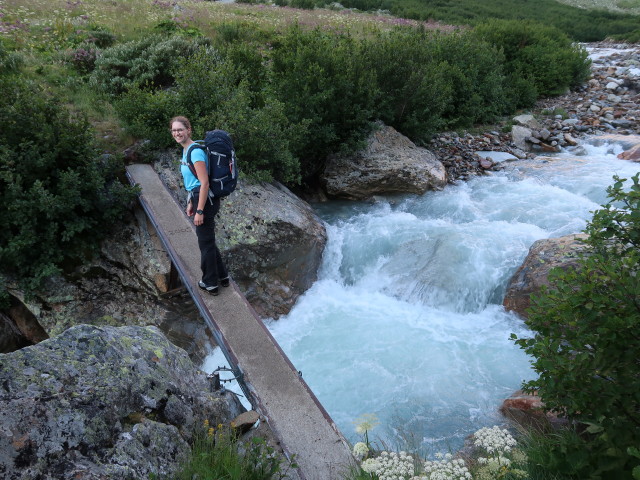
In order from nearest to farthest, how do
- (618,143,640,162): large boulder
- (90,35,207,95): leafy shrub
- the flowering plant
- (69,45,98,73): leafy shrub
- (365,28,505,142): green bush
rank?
the flowering plant
(90,35,207,95): leafy shrub
(69,45,98,73): leafy shrub
(365,28,505,142): green bush
(618,143,640,162): large boulder

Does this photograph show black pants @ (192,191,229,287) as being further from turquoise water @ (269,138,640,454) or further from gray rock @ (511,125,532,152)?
gray rock @ (511,125,532,152)

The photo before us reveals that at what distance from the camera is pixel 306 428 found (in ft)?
14.7

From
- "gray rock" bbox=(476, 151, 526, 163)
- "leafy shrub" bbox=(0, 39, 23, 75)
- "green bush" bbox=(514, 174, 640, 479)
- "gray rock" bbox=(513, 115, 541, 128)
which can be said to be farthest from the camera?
"gray rock" bbox=(513, 115, 541, 128)

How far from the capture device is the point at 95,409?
3197mm

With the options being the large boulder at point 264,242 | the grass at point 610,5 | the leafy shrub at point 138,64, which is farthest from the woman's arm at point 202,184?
the grass at point 610,5

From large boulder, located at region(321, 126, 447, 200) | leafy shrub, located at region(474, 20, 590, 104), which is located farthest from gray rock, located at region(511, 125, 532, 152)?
large boulder, located at region(321, 126, 447, 200)

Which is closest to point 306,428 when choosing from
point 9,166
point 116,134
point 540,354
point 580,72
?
point 540,354

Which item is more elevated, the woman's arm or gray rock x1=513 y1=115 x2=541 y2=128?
the woman's arm

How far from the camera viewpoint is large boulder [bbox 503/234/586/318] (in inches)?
314

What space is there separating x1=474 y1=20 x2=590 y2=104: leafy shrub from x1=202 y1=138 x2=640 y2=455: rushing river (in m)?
8.09

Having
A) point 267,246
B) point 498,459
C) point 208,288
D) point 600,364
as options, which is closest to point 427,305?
point 267,246

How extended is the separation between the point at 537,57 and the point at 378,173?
1285cm

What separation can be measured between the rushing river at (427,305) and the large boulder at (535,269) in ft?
0.78

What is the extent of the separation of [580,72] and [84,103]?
821 inches
